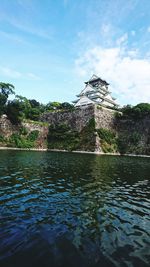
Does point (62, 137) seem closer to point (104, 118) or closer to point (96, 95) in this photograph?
point (104, 118)

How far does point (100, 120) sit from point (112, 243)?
5059 cm

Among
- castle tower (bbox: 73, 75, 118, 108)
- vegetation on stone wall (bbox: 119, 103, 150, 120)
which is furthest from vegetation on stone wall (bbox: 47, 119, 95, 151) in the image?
castle tower (bbox: 73, 75, 118, 108)

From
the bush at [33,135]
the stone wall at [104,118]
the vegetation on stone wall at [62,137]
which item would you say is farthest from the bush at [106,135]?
the bush at [33,135]

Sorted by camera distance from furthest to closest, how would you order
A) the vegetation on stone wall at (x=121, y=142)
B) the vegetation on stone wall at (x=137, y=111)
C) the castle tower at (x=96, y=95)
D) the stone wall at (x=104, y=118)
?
the castle tower at (x=96, y=95), the vegetation on stone wall at (x=137, y=111), the stone wall at (x=104, y=118), the vegetation on stone wall at (x=121, y=142)

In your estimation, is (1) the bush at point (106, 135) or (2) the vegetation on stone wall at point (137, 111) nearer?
(1) the bush at point (106, 135)

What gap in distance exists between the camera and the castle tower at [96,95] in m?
70.8

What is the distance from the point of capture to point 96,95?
72.3 meters

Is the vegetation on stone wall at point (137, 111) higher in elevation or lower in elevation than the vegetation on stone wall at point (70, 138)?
higher

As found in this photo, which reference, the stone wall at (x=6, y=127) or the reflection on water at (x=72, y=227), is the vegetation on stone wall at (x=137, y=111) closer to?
the stone wall at (x=6, y=127)

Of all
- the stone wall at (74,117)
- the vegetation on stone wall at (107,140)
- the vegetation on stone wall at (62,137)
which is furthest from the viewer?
the stone wall at (74,117)

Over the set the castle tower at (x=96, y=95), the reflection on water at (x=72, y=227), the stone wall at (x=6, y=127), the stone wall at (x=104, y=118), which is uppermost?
the castle tower at (x=96, y=95)

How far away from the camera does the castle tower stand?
70812 millimetres

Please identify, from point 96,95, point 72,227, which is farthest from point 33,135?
point 72,227

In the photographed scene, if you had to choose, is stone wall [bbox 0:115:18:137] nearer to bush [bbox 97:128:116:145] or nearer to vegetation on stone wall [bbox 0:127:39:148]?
vegetation on stone wall [bbox 0:127:39:148]
